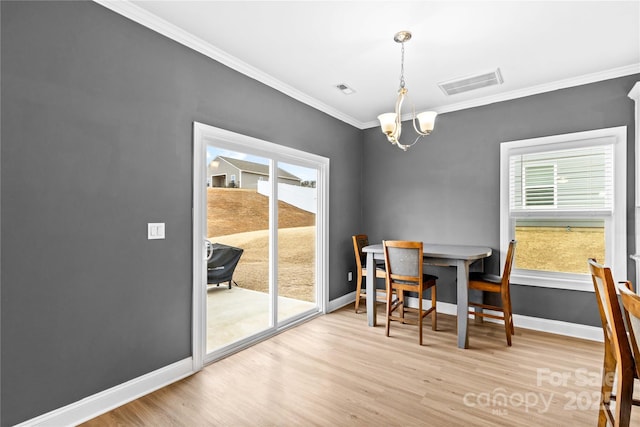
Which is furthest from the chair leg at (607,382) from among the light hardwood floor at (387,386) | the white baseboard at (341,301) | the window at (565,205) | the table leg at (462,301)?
the white baseboard at (341,301)

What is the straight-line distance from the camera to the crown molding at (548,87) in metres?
3.02

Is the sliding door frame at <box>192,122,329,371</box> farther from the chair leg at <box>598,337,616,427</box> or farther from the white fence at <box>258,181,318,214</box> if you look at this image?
the chair leg at <box>598,337,616,427</box>

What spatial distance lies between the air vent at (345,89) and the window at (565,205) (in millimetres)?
1909

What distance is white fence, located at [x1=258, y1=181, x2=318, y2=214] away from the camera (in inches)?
129

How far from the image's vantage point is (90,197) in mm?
1946

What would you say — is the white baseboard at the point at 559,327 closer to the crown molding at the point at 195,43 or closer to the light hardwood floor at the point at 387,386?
the light hardwood floor at the point at 387,386

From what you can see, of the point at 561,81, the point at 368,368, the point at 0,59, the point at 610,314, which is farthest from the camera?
the point at 561,81

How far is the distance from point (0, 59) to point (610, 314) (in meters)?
3.26

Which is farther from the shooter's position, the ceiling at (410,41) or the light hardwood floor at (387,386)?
the ceiling at (410,41)

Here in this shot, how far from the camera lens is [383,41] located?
2.57 m

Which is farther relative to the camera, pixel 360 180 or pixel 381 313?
pixel 360 180

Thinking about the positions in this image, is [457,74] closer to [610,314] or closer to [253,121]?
[253,121]

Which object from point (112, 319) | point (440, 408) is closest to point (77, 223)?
point (112, 319)

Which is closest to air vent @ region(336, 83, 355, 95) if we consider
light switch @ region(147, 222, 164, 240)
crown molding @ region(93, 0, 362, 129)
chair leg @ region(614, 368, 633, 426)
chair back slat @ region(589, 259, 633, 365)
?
crown molding @ region(93, 0, 362, 129)
